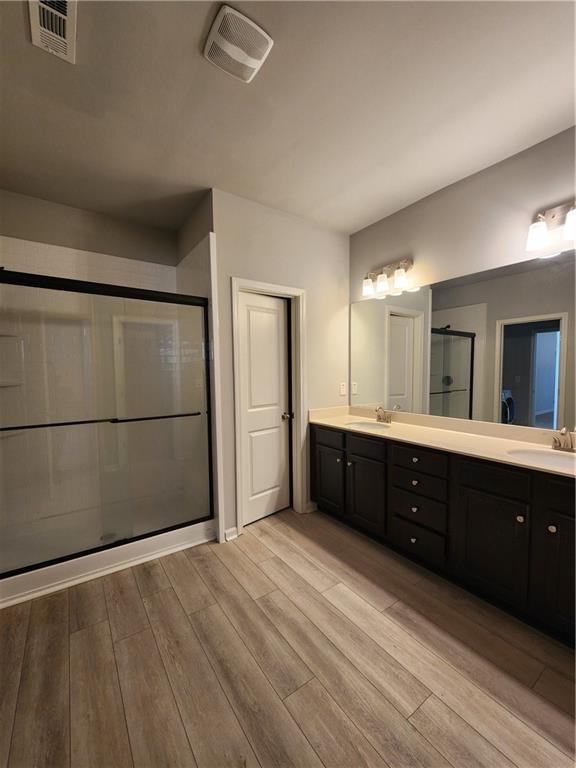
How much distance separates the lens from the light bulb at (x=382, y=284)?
2.82 m

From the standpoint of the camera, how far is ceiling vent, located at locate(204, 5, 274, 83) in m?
1.19

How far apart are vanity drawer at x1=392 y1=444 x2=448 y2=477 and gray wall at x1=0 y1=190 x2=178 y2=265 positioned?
2.82m

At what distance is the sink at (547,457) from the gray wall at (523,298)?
214 mm

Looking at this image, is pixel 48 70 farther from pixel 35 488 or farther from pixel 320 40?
pixel 35 488

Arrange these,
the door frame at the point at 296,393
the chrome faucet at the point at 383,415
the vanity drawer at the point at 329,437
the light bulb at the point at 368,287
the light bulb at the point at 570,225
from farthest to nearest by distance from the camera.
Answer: the light bulb at the point at 368,287 < the chrome faucet at the point at 383,415 < the vanity drawer at the point at 329,437 < the door frame at the point at 296,393 < the light bulb at the point at 570,225

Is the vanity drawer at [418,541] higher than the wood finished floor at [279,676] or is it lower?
higher

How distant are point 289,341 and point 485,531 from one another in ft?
6.79

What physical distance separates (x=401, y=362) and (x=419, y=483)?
1.18 metres

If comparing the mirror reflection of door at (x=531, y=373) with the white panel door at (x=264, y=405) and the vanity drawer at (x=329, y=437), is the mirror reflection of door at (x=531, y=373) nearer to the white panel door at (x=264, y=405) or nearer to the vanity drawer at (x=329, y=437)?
the vanity drawer at (x=329, y=437)

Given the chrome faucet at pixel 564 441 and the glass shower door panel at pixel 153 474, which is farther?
the glass shower door panel at pixel 153 474

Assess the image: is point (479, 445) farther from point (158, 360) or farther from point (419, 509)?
point (158, 360)

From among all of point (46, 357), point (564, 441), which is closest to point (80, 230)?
point (46, 357)

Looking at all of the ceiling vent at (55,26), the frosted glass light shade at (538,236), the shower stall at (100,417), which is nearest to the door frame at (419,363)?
the frosted glass light shade at (538,236)

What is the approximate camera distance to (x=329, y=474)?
9.12 feet
